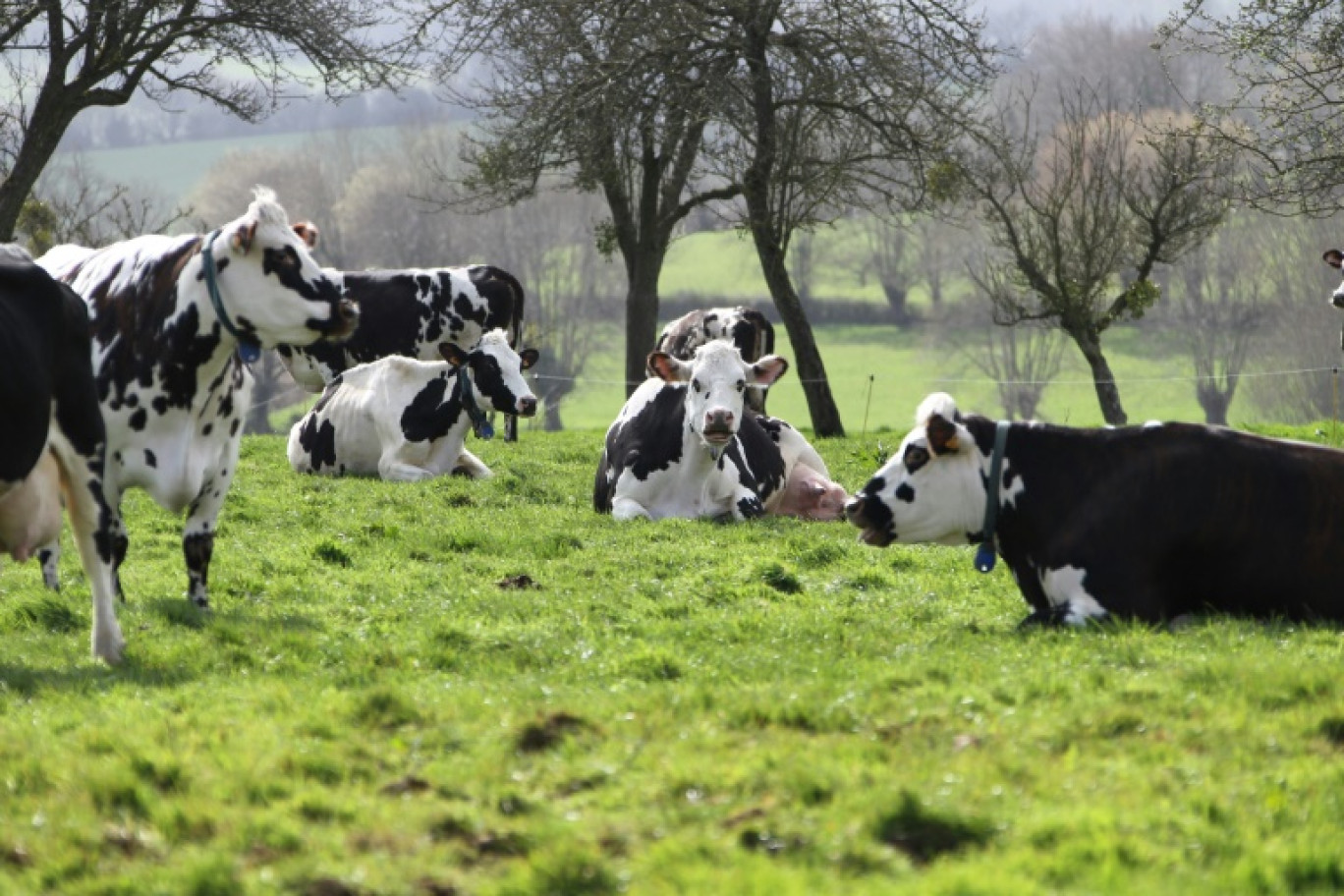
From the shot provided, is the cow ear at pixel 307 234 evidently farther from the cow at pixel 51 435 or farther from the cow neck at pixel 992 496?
the cow neck at pixel 992 496

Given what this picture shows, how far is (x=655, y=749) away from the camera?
20.7 ft

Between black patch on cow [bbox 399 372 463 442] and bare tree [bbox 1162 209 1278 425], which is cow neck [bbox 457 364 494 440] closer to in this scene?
black patch on cow [bbox 399 372 463 442]

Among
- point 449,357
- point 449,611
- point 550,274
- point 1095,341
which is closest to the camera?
point 449,611

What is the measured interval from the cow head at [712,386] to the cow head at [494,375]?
3.19 m

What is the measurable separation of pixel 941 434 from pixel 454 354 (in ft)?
A: 31.8

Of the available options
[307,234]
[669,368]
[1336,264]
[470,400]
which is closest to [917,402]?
[1336,264]

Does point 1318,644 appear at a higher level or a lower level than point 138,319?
lower

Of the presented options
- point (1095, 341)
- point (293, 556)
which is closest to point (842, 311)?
point (1095, 341)

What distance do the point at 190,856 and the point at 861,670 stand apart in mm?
3142

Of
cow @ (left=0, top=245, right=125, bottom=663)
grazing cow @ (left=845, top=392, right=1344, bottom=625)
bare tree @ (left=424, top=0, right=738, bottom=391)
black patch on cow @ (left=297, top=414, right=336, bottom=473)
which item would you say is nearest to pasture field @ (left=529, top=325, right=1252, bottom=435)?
bare tree @ (left=424, top=0, right=738, bottom=391)

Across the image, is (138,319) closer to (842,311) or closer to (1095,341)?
(1095,341)

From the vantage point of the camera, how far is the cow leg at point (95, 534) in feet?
27.2

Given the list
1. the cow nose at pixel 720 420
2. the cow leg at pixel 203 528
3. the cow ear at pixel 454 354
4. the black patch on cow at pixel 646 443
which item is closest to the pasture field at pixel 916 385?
the cow ear at pixel 454 354

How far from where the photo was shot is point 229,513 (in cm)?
1434
